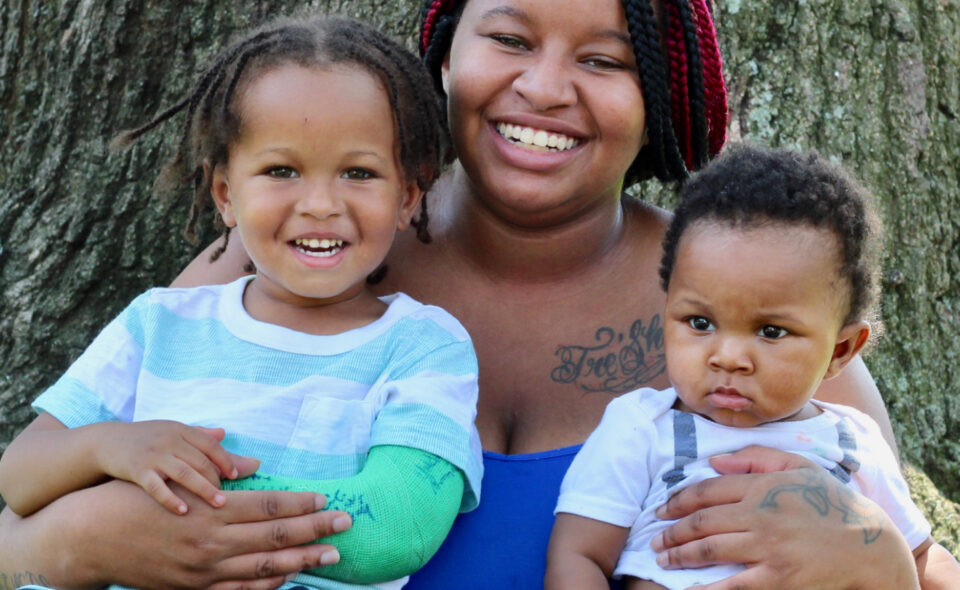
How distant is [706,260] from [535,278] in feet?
2.73

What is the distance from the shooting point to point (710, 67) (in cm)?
299

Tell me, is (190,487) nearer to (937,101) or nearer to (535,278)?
(535,278)

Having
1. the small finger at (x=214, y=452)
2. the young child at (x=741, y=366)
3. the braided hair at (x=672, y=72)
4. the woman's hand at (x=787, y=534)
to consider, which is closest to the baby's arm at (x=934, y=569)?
the young child at (x=741, y=366)

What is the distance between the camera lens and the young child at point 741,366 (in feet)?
7.43

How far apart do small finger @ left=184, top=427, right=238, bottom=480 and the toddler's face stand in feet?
1.41

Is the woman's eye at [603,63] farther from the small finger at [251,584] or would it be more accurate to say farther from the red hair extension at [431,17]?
the small finger at [251,584]

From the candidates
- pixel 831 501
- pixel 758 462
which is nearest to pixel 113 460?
pixel 758 462

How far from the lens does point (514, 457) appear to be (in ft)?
8.83

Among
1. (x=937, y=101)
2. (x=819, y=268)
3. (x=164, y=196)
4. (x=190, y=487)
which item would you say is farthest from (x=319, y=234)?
(x=937, y=101)

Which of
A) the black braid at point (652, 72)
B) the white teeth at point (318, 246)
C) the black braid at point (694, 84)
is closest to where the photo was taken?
the white teeth at point (318, 246)

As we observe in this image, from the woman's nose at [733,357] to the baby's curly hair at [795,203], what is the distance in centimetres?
24

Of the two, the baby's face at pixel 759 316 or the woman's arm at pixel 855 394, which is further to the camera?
the woman's arm at pixel 855 394

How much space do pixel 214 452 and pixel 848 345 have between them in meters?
1.33

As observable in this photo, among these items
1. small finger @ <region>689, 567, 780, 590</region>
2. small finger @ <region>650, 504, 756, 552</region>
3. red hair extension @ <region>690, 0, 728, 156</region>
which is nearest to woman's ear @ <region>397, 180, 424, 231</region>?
red hair extension @ <region>690, 0, 728, 156</region>
